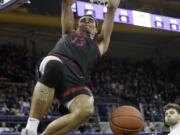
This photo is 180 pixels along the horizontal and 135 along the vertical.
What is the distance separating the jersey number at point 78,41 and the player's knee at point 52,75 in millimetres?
382

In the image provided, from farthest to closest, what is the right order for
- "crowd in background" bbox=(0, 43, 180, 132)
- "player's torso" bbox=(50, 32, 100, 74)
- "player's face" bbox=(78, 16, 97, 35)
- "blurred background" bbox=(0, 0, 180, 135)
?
"crowd in background" bbox=(0, 43, 180, 132) < "blurred background" bbox=(0, 0, 180, 135) < "player's face" bbox=(78, 16, 97, 35) < "player's torso" bbox=(50, 32, 100, 74)

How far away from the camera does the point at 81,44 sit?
190 inches

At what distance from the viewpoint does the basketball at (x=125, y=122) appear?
15.0ft

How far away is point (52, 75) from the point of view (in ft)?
14.8

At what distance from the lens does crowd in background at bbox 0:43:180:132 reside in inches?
617

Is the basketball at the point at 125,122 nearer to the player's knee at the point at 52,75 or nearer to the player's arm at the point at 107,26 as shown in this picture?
the player's knee at the point at 52,75

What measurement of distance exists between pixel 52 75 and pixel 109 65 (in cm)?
1837

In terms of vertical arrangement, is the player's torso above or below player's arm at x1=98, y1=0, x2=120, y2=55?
below

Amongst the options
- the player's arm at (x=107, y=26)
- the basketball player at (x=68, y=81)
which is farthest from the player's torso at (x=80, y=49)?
the player's arm at (x=107, y=26)

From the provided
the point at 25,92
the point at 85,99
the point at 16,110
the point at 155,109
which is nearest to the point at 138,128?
the point at 85,99

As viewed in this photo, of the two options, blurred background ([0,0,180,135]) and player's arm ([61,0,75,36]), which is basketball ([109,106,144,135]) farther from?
blurred background ([0,0,180,135])

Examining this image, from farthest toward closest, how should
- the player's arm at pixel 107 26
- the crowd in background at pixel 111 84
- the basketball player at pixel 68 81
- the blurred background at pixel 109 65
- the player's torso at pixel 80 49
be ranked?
1. the crowd in background at pixel 111 84
2. the blurred background at pixel 109 65
3. the player's arm at pixel 107 26
4. the player's torso at pixel 80 49
5. the basketball player at pixel 68 81

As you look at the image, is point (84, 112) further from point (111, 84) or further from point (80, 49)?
point (111, 84)

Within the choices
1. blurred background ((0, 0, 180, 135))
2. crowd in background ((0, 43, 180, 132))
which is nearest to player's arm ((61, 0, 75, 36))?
blurred background ((0, 0, 180, 135))
